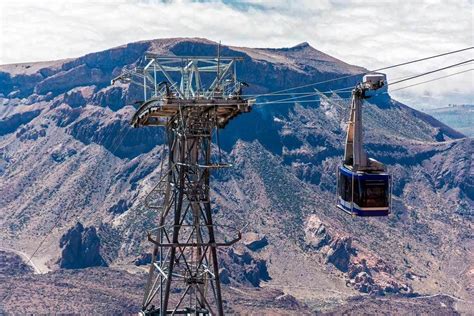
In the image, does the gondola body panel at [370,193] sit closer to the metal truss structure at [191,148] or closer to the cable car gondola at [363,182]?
the cable car gondola at [363,182]

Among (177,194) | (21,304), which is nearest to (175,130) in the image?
(177,194)

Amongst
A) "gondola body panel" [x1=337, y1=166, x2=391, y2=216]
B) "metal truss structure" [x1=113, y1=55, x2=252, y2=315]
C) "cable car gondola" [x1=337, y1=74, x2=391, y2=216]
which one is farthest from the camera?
"gondola body panel" [x1=337, y1=166, x2=391, y2=216]

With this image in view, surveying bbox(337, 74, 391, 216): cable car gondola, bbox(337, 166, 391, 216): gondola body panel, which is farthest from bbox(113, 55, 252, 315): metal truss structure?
bbox(337, 166, 391, 216): gondola body panel

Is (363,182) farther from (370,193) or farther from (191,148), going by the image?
(191,148)

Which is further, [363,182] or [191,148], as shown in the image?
[363,182]

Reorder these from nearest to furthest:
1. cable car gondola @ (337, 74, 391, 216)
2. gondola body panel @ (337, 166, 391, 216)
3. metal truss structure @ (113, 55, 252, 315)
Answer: metal truss structure @ (113, 55, 252, 315)
cable car gondola @ (337, 74, 391, 216)
gondola body panel @ (337, 166, 391, 216)

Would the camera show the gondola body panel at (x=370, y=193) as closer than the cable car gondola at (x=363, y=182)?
No

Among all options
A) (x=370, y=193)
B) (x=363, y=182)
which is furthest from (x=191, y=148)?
(x=370, y=193)

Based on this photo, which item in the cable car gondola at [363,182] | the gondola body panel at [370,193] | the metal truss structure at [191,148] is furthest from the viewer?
the gondola body panel at [370,193]

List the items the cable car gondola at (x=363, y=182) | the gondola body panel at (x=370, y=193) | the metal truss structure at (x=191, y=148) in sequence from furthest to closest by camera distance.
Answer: the gondola body panel at (x=370, y=193) → the cable car gondola at (x=363, y=182) → the metal truss structure at (x=191, y=148)

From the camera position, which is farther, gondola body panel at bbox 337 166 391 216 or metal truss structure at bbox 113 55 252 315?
gondola body panel at bbox 337 166 391 216

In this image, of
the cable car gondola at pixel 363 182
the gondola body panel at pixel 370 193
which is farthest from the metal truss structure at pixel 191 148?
the gondola body panel at pixel 370 193

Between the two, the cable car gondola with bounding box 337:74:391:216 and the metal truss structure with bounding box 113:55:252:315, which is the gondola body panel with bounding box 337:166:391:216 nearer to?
the cable car gondola with bounding box 337:74:391:216
